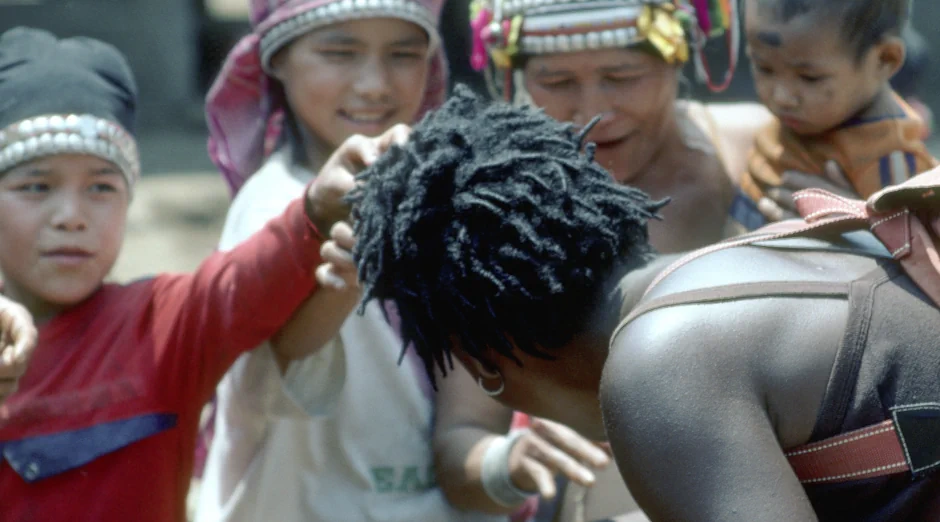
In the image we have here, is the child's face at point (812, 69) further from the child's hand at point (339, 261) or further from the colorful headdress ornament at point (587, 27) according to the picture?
the child's hand at point (339, 261)

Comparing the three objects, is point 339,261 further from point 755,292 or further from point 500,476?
point 755,292

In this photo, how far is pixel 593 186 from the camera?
1.96 meters

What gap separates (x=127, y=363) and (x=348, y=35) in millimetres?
982

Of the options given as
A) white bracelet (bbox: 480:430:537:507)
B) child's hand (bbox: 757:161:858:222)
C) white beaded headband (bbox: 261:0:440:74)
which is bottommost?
white bracelet (bbox: 480:430:537:507)

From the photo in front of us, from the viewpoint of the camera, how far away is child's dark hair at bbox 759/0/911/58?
9.45 ft

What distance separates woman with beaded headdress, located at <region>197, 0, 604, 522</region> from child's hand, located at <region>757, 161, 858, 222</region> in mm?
922

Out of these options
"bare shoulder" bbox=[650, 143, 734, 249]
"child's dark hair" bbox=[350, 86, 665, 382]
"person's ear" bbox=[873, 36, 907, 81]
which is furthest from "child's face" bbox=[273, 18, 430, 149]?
"person's ear" bbox=[873, 36, 907, 81]

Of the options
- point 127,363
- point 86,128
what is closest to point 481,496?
point 127,363

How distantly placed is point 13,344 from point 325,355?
647mm

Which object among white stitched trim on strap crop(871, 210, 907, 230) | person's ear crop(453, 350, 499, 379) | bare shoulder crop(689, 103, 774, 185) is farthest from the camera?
bare shoulder crop(689, 103, 774, 185)

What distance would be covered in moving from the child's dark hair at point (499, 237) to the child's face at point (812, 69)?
43.2 inches

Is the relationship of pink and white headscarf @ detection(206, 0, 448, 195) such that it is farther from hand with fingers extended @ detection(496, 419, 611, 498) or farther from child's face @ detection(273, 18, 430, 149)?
hand with fingers extended @ detection(496, 419, 611, 498)

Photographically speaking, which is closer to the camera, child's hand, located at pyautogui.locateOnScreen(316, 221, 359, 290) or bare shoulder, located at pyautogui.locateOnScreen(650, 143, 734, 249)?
child's hand, located at pyautogui.locateOnScreen(316, 221, 359, 290)

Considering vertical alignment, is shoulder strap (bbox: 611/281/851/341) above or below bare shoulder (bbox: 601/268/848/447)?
above
